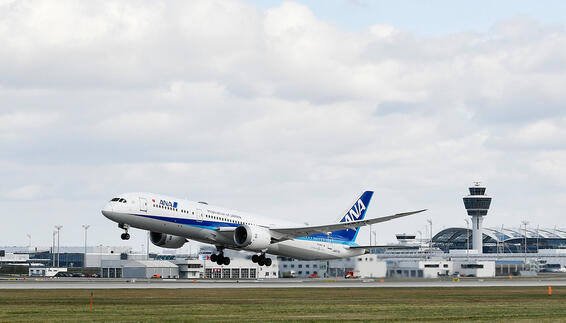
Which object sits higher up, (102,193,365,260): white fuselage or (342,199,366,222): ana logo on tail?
(342,199,366,222): ana logo on tail

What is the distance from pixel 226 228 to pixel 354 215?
85.9ft

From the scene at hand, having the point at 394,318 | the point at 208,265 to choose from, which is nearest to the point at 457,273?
the point at 208,265

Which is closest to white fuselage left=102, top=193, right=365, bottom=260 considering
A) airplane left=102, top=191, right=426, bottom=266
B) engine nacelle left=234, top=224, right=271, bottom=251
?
airplane left=102, top=191, right=426, bottom=266

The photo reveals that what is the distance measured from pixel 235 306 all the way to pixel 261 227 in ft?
110

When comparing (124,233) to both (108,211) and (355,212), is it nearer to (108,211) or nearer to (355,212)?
(108,211)

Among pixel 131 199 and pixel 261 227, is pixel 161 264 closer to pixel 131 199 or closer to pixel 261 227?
pixel 261 227

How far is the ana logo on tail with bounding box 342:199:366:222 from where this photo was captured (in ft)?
357

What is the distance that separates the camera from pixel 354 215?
109500 millimetres

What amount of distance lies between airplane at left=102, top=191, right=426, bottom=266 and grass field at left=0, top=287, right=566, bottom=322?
7.23m

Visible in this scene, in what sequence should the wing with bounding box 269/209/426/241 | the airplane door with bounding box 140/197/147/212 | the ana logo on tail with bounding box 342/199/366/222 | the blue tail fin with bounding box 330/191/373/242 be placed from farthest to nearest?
1. the ana logo on tail with bounding box 342/199/366/222
2. the blue tail fin with bounding box 330/191/373/242
3. the wing with bounding box 269/209/426/241
4. the airplane door with bounding box 140/197/147/212

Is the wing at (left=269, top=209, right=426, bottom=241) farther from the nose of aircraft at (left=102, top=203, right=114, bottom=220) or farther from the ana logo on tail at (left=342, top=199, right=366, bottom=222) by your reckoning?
the nose of aircraft at (left=102, top=203, right=114, bottom=220)

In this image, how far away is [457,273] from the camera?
534 ft

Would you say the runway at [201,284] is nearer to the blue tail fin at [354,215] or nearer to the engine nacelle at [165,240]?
the engine nacelle at [165,240]

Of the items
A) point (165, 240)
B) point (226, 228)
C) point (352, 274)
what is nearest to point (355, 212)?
point (352, 274)
